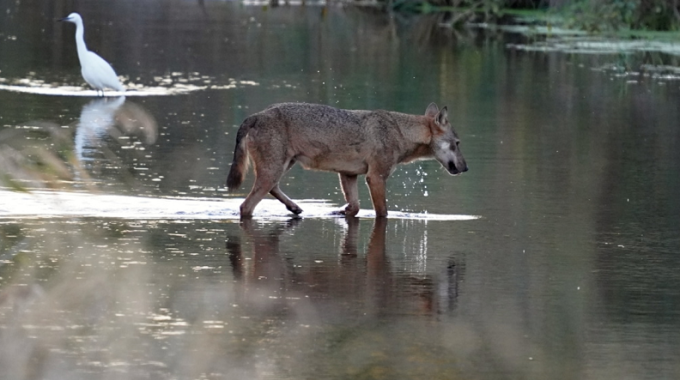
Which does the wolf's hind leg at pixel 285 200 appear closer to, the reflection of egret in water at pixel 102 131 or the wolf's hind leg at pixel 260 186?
the wolf's hind leg at pixel 260 186

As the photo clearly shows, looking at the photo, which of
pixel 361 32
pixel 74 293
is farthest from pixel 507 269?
pixel 361 32

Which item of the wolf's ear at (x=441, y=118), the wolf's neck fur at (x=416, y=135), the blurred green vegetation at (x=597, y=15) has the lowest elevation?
the blurred green vegetation at (x=597, y=15)

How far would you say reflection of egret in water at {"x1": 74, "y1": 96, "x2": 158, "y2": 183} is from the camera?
15.8m

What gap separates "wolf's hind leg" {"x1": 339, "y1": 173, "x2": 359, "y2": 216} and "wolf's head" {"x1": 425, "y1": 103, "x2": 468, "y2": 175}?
877 mm

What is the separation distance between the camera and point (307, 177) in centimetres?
1541

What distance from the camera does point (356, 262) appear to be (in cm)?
1084

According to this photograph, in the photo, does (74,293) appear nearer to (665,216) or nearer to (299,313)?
(299,313)

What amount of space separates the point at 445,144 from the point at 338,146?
1089 millimetres

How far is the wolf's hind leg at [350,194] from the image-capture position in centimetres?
1302

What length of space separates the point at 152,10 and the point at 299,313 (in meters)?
41.5

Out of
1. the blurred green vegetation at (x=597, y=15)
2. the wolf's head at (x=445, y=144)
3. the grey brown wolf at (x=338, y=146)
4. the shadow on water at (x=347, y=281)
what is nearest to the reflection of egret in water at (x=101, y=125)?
the grey brown wolf at (x=338, y=146)

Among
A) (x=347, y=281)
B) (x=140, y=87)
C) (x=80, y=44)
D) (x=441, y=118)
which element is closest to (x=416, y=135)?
(x=441, y=118)

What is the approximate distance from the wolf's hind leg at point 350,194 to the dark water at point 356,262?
1.24 feet

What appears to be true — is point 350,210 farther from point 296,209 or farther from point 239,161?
point 239,161
